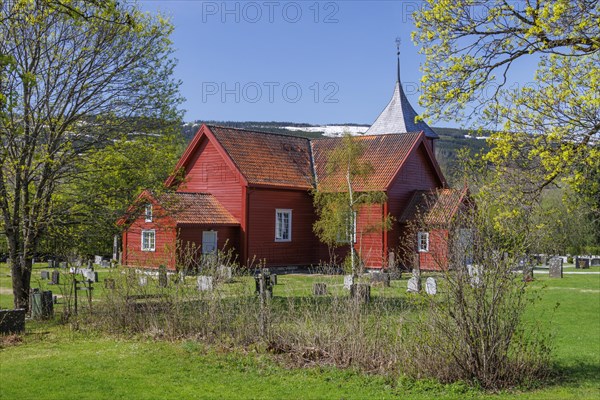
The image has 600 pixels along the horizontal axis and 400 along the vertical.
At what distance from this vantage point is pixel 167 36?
19219 millimetres

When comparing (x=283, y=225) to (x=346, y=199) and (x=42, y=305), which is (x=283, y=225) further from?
(x=42, y=305)

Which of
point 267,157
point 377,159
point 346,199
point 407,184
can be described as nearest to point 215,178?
point 267,157

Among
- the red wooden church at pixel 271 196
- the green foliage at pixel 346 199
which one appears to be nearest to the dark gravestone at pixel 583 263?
the red wooden church at pixel 271 196

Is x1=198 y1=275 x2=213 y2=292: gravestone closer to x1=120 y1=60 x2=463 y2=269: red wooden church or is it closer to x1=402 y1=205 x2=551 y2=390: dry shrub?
x1=402 y1=205 x2=551 y2=390: dry shrub

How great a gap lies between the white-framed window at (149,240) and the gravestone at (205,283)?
19.7 meters

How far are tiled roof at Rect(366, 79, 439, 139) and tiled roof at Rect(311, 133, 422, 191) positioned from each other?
7726mm

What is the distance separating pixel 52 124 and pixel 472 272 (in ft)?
42.9

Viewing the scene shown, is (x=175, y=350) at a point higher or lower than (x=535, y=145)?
lower

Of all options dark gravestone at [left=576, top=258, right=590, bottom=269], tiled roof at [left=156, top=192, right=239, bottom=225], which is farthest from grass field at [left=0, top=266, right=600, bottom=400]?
dark gravestone at [left=576, top=258, right=590, bottom=269]

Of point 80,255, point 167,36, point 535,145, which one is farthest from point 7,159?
point 535,145

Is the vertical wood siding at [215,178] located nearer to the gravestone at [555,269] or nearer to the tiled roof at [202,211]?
the tiled roof at [202,211]

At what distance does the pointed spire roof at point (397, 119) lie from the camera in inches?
1778

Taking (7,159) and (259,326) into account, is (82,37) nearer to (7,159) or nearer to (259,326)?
(7,159)

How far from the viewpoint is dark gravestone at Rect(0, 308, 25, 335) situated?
14.4 m
